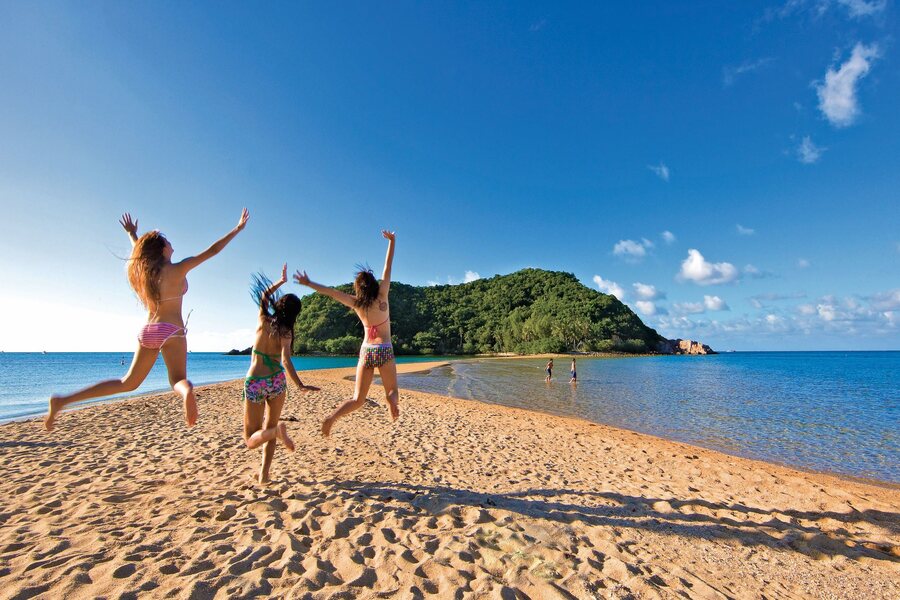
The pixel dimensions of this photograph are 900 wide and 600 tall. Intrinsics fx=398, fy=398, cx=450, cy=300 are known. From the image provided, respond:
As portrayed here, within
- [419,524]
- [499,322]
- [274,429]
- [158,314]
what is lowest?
[419,524]

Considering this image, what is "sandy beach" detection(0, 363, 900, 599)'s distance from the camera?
3.17 m

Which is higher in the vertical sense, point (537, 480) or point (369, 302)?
point (369, 302)

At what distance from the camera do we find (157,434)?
889cm

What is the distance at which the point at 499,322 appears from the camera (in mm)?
A: 118125

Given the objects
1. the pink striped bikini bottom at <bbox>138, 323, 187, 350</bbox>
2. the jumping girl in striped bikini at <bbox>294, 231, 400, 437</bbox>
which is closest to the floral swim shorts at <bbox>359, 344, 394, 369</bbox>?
the jumping girl in striped bikini at <bbox>294, 231, 400, 437</bbox>

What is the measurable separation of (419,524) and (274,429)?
6.08 feet

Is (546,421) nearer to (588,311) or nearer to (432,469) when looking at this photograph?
(432,469)

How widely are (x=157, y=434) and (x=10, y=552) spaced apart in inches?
247

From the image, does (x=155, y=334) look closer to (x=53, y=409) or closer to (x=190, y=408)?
(x=190, y=408)

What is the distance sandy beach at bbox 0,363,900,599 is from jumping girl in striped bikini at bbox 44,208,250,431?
1241mm

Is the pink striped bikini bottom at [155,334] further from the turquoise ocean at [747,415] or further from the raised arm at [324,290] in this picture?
the turquoise ocean at [747,415]

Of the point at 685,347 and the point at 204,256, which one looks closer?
the point at 204,256

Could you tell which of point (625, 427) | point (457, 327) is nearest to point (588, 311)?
point (457, 327)

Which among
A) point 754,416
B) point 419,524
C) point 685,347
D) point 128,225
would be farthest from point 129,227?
point 685,347
